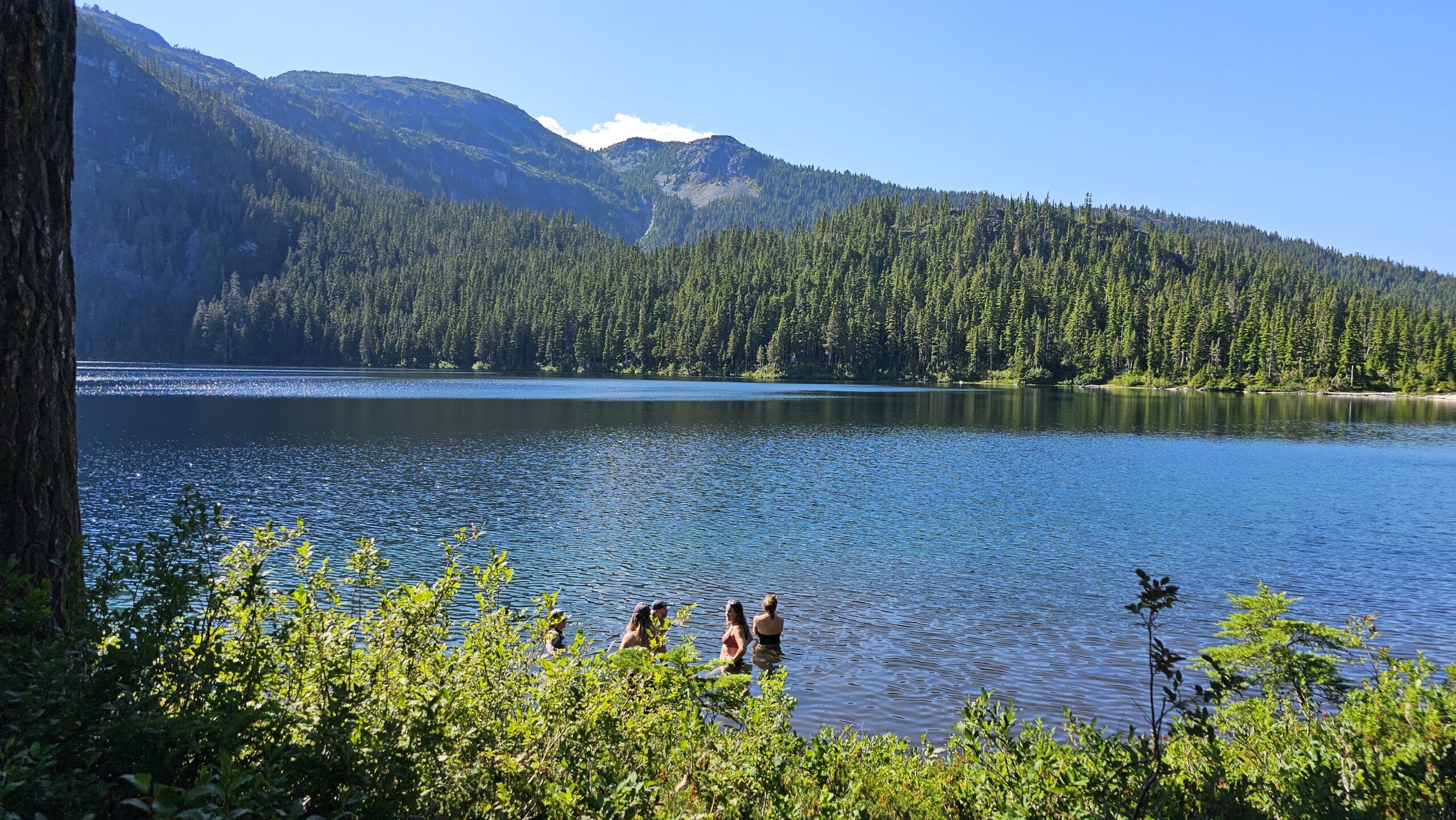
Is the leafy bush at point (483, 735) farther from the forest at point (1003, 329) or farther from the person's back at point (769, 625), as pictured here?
the forest at point (1003, 329)

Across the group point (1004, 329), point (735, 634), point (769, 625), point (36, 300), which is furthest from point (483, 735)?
point (1004, 329)

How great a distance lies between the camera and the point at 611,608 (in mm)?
18906

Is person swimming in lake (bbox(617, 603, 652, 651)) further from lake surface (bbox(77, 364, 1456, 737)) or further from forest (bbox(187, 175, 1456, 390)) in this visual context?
forest (bbox(187, 175, 1456, 390))

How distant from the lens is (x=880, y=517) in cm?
2986

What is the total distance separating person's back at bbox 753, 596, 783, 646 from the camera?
16.3 meters

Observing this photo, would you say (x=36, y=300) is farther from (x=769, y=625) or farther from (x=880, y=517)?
(x=880, y=517)

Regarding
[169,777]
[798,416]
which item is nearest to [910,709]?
[169,777]

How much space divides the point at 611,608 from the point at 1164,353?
487 feet

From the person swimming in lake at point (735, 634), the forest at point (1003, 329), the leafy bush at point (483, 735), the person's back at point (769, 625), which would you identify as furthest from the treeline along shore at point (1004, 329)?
the leafy bush at point (483, 735)

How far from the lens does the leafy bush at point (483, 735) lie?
4195mm

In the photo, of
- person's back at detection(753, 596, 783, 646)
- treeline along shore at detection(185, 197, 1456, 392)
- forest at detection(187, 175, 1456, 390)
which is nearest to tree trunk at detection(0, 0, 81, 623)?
person's back at detection(753, 596, 783, 646)

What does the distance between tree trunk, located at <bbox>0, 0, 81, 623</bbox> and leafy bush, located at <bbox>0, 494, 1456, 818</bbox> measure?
69cm

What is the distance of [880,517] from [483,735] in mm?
25075

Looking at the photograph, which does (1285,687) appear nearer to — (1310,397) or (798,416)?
(798,416)
